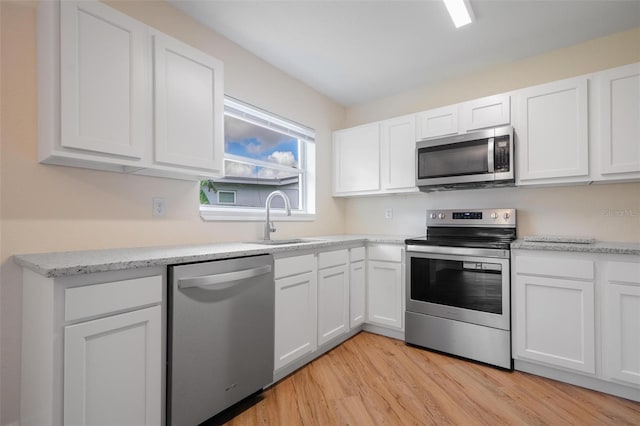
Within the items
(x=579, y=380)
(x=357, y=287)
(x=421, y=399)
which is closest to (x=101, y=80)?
(x=357, y=287)

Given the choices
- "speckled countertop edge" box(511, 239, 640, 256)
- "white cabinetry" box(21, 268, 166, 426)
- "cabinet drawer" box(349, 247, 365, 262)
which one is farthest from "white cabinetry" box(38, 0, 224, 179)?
"speckled countertop edge" box(511, 239, 640, 256)

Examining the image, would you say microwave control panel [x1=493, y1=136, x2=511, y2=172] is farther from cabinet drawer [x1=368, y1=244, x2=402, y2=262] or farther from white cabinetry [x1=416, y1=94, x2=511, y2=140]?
cabinet drawer [x1=368, y1=244, x2=402, y2=262]

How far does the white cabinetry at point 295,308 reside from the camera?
2.00m

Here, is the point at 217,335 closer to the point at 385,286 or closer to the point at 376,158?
the point at 385,286

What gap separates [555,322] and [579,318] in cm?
14

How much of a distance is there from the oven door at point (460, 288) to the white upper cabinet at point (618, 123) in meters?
0.98

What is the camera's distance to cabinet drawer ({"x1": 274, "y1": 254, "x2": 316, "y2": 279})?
200 centimetres

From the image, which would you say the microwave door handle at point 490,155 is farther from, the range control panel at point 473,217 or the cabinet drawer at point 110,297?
the cabinet drawer at point 110,297

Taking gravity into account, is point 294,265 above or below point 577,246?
below

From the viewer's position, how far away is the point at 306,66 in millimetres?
2875

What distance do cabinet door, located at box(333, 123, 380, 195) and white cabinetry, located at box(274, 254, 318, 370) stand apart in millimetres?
1373

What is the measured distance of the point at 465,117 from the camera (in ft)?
8.88

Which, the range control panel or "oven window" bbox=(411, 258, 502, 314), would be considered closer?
"oven window" bbox=(411, 258, 502, 314)

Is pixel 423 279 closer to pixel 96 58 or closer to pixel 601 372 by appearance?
pixel 601 372
